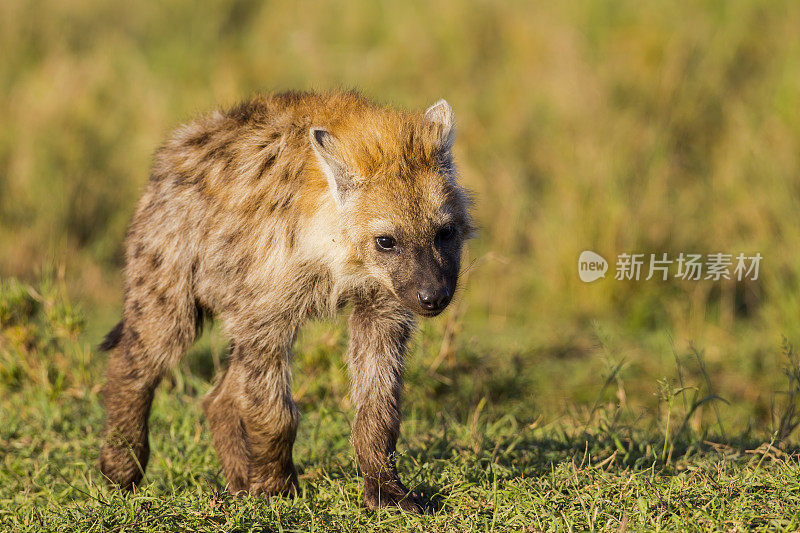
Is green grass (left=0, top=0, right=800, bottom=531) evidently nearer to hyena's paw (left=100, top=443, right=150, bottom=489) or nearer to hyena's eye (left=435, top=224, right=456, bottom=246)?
hyena's paw (left=100, top=443, right=150, bottom=489)

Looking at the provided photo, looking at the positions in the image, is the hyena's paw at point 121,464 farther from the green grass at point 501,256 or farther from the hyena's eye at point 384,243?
the hyena's eye at point 384,243

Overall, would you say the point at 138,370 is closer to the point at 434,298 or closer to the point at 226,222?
the point at 226,222

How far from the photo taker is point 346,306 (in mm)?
3652

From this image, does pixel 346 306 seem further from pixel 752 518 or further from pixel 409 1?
pixel 409 1

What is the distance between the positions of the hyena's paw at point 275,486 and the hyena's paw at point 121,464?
0.55 metres

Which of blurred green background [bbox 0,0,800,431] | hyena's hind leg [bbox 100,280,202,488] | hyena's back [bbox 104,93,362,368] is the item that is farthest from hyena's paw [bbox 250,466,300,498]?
blurred green background [bbox 0,0,800,431]

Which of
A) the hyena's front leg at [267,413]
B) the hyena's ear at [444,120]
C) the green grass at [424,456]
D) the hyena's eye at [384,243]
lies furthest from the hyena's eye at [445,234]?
the green grass at [424,456]

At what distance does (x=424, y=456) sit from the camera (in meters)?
3.90

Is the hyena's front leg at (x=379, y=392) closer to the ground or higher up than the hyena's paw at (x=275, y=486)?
higher up

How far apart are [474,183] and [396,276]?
4505 mm

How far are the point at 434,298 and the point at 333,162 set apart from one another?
60cm

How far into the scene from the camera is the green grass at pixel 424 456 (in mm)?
3189

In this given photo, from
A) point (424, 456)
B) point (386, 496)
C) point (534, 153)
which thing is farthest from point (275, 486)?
point (534, 153)

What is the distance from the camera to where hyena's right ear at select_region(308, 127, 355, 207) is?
3.34 metres
